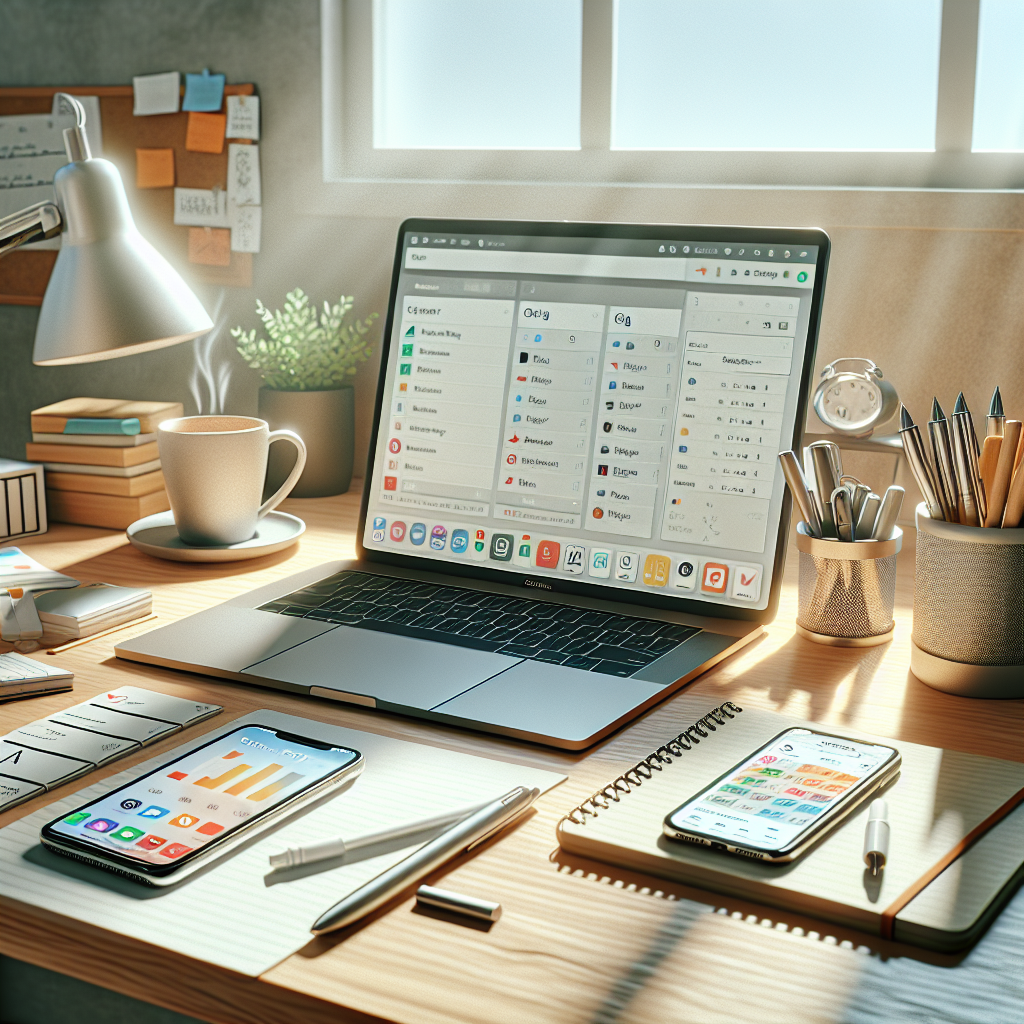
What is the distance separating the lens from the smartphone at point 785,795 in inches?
21.6

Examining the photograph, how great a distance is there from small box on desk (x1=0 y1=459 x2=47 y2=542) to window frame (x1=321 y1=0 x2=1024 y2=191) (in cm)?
53

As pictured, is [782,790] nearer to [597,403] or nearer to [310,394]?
[597,403]

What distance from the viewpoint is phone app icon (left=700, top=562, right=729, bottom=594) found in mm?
902

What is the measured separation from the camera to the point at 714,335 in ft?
3.05

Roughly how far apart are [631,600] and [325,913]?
477mm

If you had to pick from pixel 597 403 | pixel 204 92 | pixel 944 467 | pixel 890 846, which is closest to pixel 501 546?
pixel 597 403

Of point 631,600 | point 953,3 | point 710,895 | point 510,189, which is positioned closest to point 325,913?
point 710,895

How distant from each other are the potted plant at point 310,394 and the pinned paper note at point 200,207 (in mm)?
237

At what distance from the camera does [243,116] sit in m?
1.48

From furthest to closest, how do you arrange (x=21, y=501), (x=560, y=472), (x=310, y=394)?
(x=310, y=394) < (x=21, y=501) < (x=560, y=472)

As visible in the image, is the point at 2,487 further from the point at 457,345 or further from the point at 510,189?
the point at 510,189

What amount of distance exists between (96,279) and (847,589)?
669 millimetres

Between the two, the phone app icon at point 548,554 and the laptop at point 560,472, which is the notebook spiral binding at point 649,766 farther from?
the phone app icon at point 548,554

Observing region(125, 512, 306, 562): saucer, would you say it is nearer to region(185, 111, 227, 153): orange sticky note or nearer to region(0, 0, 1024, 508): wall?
region(0, 0, 1024, 508): wall
